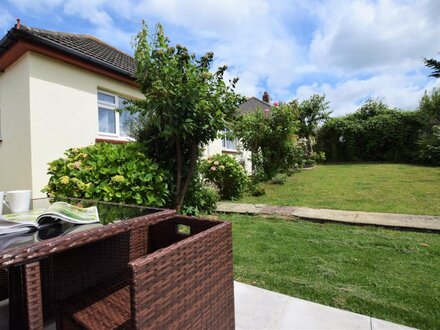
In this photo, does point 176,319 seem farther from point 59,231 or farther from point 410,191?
point 410,191

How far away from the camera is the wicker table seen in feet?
3.53

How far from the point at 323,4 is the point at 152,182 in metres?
6.06

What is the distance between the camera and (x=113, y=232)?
1.30m

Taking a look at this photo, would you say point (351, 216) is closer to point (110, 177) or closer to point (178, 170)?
point (178, 170)

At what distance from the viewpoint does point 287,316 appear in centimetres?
195

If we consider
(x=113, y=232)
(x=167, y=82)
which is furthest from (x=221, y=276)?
(x=167, y=82)

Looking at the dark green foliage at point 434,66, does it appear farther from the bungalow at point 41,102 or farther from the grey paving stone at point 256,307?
the grey paving stone at point 256,307

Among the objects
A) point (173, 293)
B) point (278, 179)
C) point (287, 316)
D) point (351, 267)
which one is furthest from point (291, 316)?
point (278, 179)

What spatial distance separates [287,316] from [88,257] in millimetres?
1546

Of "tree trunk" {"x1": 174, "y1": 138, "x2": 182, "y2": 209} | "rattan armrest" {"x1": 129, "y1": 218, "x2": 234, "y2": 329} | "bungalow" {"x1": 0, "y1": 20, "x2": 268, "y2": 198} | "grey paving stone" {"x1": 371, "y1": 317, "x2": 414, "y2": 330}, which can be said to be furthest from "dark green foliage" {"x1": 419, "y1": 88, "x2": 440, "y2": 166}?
"rattan armrest" {"x1": 129, "y1": 218, "x2": 234, "y2": 329}

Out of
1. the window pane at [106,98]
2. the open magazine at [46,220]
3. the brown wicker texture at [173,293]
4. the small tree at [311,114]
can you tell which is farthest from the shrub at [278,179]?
the small tree at [311,114]

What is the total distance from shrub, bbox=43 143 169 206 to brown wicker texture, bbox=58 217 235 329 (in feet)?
6.22

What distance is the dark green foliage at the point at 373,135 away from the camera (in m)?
15.6

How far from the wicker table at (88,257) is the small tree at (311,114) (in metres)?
17.1
